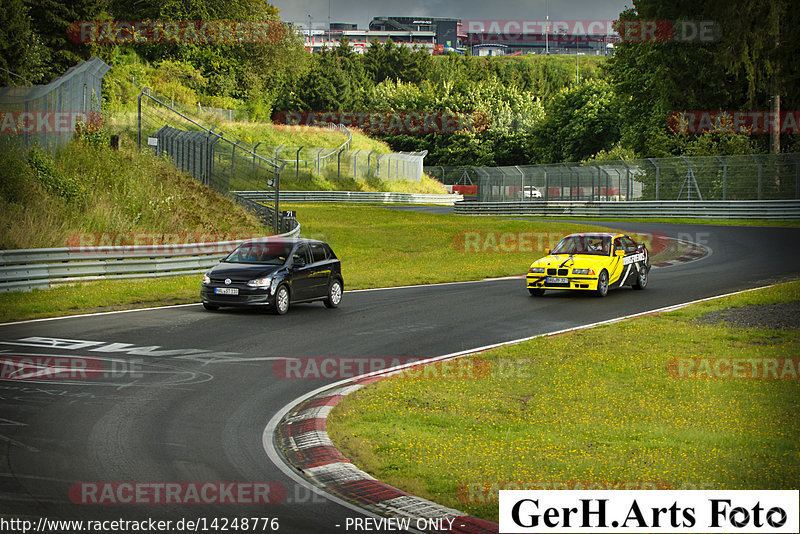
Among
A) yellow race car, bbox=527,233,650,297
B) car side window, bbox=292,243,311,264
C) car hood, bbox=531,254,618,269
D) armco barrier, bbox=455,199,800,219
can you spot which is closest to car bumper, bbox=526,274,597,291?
yellow race car, bbox=527,233,650,297

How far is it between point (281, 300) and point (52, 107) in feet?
39.7

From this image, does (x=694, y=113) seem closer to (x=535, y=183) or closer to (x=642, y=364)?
(x=535, y=183)

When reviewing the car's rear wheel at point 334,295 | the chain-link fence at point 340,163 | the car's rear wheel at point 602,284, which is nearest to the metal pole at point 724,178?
the car's rear wheel at point 602,284

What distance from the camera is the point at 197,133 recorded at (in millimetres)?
36406

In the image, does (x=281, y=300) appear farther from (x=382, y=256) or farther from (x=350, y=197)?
(x=350, y=197)

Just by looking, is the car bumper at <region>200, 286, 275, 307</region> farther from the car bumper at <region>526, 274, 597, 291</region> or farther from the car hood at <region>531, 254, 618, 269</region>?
the car hood at <region>531, 254, 618, 269</region>

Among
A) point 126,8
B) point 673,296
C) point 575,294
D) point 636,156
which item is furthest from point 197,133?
point 126,8

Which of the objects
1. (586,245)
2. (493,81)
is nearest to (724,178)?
(586,245)

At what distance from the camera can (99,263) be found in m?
21.8

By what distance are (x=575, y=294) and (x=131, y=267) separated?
36.8ft

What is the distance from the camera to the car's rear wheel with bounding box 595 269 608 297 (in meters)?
21.2

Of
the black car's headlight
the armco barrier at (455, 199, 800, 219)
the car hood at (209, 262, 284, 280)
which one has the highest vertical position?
the armco barrier at (455, 199, 800, 219)

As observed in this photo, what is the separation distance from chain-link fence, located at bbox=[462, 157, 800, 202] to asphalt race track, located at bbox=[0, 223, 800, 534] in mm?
21136

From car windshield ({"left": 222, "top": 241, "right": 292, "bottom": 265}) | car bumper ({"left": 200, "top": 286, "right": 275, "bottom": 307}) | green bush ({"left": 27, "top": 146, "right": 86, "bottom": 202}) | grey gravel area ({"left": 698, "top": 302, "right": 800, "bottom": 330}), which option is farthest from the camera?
green bush ({"left": 27, "top": 146, "right": 86, "bottom": 202})
